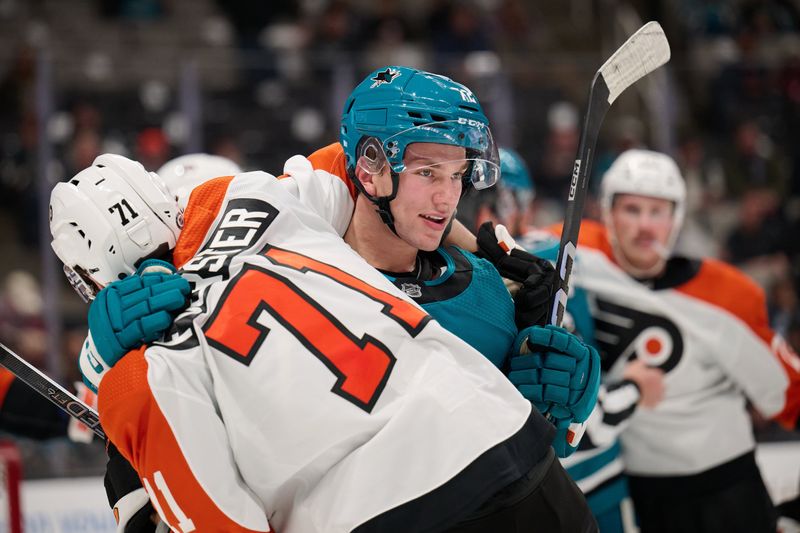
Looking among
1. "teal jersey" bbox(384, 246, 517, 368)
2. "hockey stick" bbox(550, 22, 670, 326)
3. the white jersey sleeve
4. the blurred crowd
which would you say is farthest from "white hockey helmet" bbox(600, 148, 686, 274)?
the blurred crowd

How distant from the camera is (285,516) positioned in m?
1.83

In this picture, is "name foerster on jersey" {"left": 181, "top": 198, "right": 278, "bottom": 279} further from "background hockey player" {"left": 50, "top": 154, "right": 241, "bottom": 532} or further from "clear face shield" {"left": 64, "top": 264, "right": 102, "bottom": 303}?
"clear face shield" {"left": 64, "top": 264, "right": 102, "bottom": 303}

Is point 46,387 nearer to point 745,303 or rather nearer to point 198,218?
point 198,218

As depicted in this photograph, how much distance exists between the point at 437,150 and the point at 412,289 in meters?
0.28

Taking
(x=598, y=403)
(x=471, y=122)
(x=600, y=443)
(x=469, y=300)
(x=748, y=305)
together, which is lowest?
(x=600, y=443)

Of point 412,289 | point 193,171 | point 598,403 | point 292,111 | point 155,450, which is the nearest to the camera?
point 155,450

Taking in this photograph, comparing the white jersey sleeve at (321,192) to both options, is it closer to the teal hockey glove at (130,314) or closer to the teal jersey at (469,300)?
the teal jersey at (469,300)

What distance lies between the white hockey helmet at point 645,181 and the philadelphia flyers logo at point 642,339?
30cm

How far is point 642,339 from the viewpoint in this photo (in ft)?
11.4

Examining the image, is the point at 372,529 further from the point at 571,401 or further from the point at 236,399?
the point at 571,401

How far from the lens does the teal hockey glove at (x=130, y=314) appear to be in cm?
182

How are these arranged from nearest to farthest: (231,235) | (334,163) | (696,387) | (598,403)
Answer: (231,235) < (334,163) < (598,403) < (696,387)

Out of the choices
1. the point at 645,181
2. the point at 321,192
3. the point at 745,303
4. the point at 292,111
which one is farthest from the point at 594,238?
the point at 292,111

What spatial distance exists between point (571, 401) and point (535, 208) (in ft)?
12.7
